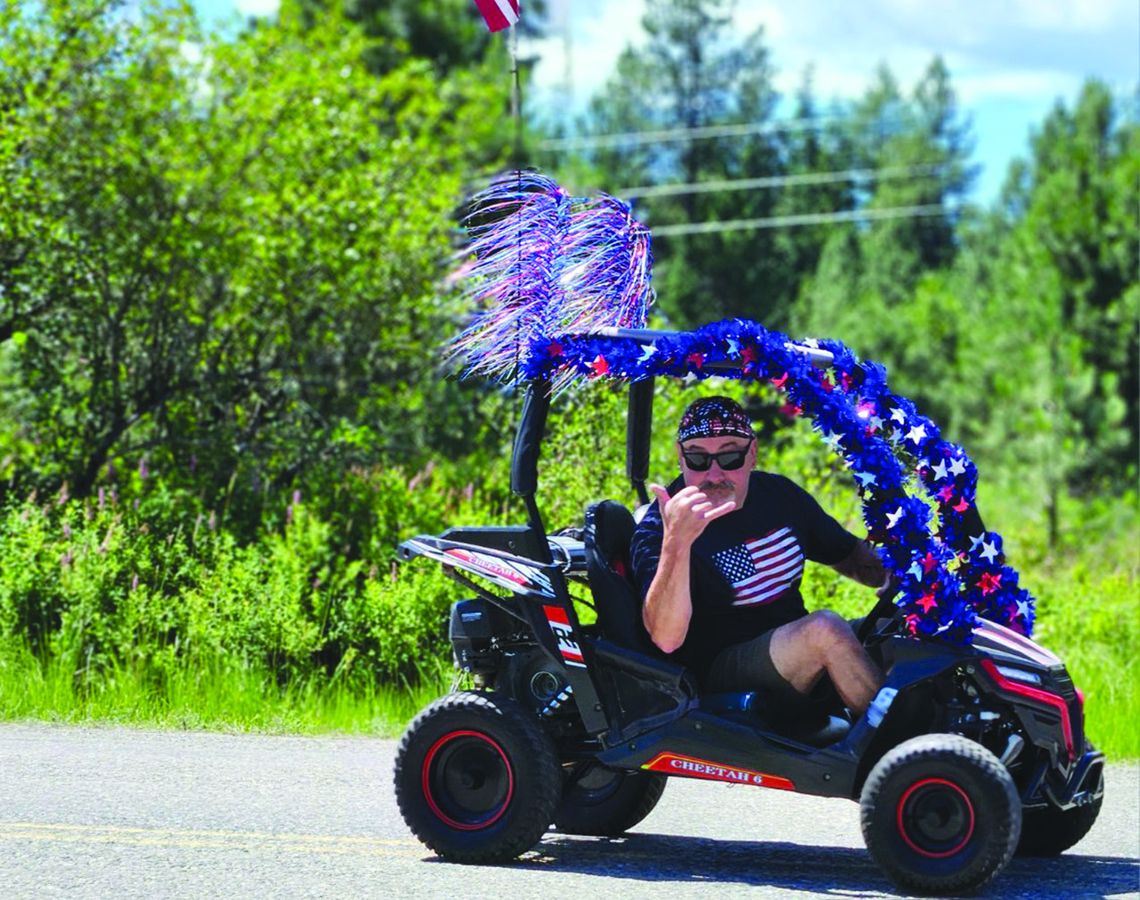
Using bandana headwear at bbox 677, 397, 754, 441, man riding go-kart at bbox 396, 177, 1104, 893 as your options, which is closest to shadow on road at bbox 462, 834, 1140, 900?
man riding go-kart at bbox 396, 177, 1104, 893

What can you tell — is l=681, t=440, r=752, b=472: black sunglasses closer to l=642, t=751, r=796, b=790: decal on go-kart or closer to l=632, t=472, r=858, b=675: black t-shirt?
l=632, t=472, r=858, b=675: black t-shirt

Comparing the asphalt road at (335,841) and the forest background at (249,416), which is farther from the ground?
the forest background at (249,416)

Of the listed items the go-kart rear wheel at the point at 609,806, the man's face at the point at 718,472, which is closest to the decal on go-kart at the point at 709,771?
the go-kart rear wheel at the point at 609,806

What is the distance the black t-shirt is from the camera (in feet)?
20.1

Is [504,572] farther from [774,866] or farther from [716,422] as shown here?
[774,866]

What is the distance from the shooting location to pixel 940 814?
5664 mm

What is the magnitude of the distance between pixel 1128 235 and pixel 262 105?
46.2 feet

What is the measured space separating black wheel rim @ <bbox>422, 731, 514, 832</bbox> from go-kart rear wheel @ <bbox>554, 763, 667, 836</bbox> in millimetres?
581

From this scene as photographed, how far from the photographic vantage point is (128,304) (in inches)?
519

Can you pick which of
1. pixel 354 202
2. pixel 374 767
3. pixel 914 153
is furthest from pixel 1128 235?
pixel 914 153

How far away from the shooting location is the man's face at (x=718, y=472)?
6.11 metres

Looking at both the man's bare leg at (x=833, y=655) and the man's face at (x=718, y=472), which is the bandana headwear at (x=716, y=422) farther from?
the man's bare leg at (x=833, y=655)

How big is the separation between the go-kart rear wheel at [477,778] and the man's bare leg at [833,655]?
0.94 m

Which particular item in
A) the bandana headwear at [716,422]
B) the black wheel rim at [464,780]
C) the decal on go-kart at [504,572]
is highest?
the bandana headwear at [716,422]
